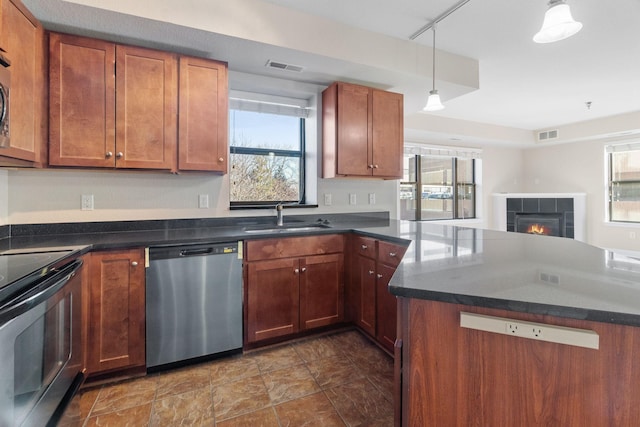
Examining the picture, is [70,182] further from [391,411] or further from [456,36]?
[456,36]

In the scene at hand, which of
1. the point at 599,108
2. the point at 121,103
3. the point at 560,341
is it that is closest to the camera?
the point at 560,341

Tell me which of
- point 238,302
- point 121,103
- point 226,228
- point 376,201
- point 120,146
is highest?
point 121,103

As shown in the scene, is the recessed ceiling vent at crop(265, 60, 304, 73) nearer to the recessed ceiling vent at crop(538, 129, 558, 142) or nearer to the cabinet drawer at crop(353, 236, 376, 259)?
the cabinet drawer at crop(353, 236, 376, 259)

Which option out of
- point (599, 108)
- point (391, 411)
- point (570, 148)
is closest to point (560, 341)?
point (391, 411)

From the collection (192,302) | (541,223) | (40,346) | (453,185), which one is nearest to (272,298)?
(192,302)

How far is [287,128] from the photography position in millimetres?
3252

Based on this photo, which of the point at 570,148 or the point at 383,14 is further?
the point at 570,148

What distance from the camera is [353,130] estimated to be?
2.89 meters

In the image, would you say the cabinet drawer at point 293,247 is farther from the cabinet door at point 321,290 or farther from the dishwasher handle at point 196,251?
the dishwasher handle at point 196,251

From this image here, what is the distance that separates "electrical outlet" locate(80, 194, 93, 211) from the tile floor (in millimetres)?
1268

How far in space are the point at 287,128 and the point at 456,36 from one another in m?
1.76

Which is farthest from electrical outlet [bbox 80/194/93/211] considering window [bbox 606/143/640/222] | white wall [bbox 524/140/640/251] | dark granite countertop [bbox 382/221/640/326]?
window [bbox 606/143/640/222]

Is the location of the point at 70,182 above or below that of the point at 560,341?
above

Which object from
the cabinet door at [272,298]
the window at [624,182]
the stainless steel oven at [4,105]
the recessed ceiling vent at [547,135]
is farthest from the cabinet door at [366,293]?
the window at [624,182]
